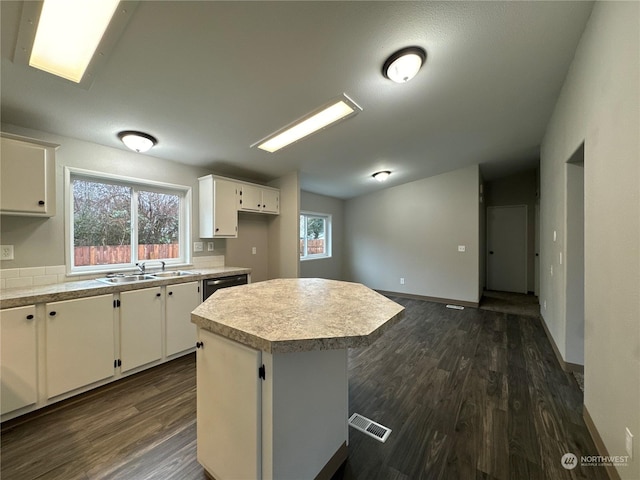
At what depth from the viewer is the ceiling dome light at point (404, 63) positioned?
73.4 inches

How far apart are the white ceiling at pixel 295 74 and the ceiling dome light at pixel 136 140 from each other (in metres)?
0.08

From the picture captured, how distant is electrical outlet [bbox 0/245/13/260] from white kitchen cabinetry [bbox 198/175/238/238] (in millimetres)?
1665

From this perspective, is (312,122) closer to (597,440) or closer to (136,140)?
(136,140)

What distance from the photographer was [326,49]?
5.89 ft

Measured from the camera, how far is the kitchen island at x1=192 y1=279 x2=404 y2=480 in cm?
107

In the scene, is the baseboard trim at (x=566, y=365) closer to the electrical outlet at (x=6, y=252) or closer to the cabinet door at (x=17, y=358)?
the cabinet door at (x=17, y=358)

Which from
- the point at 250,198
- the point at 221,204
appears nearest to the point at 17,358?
the point at 221,204

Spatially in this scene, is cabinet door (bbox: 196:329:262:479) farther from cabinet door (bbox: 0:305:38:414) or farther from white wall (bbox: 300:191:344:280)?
white wall (bbox: 300:191:344:280)

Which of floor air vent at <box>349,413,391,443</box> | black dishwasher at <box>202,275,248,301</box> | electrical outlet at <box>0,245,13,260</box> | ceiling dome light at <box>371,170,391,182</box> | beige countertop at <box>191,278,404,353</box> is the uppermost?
ceiling dome light at <box>371,170,391,182</box>

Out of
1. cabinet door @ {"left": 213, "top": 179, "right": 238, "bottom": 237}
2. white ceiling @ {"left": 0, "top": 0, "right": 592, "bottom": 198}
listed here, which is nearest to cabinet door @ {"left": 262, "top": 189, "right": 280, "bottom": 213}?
cabinet door @ {"left": 213, "top": 179, "right": 238, "bottom": 237}

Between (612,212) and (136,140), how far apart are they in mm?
3692

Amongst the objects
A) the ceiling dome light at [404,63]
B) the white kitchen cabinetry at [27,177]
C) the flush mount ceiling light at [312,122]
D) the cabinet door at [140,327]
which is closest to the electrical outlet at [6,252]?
the white kitchen cabinetry at [27,177]

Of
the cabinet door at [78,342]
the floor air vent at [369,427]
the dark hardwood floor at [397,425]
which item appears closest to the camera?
the dark hardwood floor at [397,425]

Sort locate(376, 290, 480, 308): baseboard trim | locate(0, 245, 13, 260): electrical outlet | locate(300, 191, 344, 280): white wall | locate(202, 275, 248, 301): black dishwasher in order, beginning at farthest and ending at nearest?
1. locate(300, 191, 344, 280): white wall
2. locate(376, 290, 480, 308): baseboard trim
3. locate(202, 275, 248, 301): black dishwasher
4. locate(0, 245, 13, 260): electrical outlet
